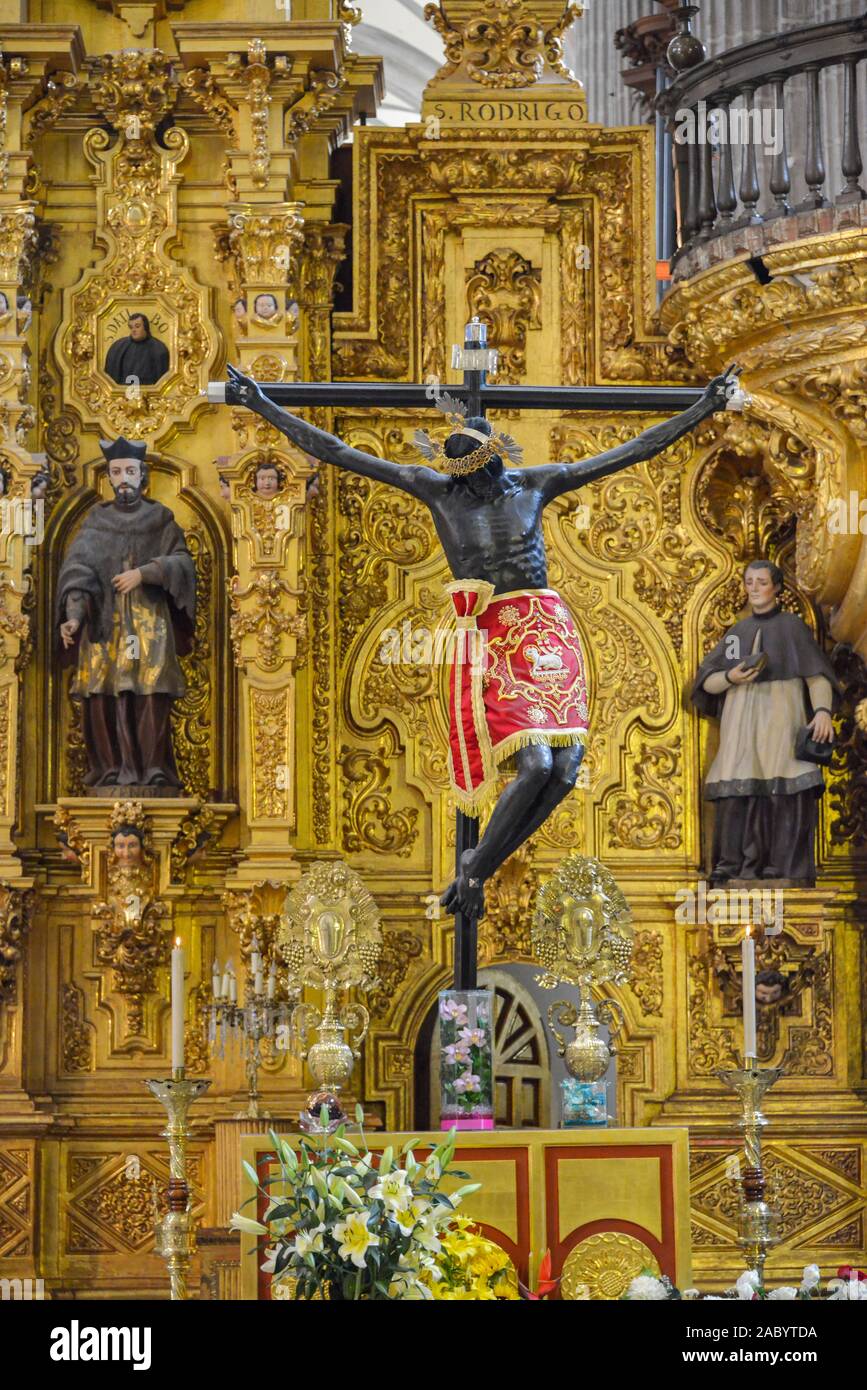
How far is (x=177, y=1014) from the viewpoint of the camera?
25.4ft

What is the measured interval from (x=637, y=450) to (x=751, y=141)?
3.04 m

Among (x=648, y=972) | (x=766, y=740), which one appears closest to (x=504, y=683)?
(x=766, y=740)

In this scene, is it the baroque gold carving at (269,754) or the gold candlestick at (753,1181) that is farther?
the baroque gold carving at (269,754)

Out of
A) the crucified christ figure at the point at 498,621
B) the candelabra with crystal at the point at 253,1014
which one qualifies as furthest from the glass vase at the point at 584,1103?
the candelabra with crystal at the point at 253,1014

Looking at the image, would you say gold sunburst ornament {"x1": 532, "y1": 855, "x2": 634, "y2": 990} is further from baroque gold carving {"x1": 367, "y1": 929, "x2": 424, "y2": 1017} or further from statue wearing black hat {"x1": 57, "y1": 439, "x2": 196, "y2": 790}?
statue wearing black hat {"x1": 57, "y1": 439, "x2": 196, "y2": 790}

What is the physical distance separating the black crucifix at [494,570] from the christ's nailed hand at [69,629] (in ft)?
9.04

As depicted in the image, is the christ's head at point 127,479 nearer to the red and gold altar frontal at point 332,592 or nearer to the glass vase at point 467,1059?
the red and gold altar frontal at point 332,592

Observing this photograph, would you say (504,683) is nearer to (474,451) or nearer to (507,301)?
(474,451)

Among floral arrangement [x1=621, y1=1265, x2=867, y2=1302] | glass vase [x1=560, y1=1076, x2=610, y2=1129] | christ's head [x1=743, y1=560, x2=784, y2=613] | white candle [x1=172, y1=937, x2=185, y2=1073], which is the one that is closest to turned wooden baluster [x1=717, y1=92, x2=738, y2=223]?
christ's head [x1=743, y1=560, x2=784, y2=613]

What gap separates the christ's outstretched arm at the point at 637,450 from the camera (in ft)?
27.1

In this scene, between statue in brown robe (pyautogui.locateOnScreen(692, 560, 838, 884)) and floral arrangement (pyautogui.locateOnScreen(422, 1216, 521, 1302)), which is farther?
statue in brown robe (pyautogui.locateOnScreen(692, 560, 838, 884))

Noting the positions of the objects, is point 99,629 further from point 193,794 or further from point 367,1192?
point 367,1192

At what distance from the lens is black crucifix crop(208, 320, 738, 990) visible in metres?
8.23

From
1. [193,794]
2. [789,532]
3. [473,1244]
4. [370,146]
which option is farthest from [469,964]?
[370,146]
